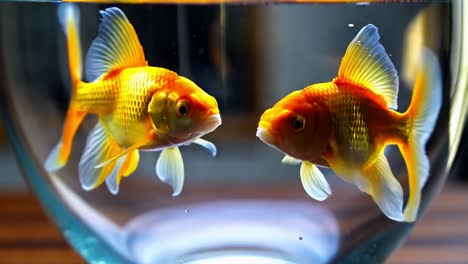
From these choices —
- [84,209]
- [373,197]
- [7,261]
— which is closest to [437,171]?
[373,197]

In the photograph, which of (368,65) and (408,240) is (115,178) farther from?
(408,240)

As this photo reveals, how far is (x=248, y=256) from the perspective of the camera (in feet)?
1.08

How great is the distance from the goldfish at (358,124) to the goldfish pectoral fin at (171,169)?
0.04 m

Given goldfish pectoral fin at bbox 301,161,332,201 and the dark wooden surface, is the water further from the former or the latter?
the dark wooden surface

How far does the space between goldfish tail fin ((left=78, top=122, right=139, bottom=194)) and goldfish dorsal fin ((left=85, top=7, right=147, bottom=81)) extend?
0.08 ft

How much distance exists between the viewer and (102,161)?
0.32 metres

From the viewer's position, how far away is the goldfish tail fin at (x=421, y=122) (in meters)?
0.31

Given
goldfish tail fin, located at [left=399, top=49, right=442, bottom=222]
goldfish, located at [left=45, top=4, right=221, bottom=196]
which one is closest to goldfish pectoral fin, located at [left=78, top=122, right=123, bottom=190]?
goldfish, located at [left=45, top=4, right=221, bottom=196]

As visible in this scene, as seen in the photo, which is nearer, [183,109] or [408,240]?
[183,109]

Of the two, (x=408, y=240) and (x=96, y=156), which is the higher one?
(x=96, y=156)

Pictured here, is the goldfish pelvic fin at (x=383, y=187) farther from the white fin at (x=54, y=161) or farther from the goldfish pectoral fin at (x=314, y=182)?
the white fin at (x=54, y=161)

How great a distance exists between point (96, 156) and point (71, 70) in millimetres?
36

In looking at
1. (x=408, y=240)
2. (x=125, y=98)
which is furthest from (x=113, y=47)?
(x=408, y=240)

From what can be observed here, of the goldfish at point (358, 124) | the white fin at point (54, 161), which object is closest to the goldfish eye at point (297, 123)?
the goldfish at point (358, 124)
